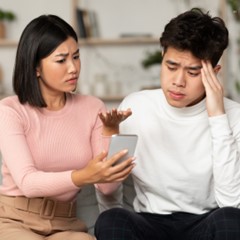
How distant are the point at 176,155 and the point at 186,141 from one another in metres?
0.06

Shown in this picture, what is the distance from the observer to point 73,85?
1.74 meters

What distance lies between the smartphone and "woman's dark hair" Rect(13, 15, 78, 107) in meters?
0.43

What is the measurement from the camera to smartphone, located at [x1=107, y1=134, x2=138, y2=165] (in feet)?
4.60

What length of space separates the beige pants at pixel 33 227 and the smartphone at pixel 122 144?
333 millimetres

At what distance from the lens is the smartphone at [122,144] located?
1.40 m

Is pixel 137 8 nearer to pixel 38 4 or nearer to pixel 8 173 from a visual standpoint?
pixel 38 4

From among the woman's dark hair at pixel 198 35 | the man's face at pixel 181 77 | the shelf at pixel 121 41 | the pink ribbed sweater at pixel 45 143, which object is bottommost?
the shelf at pixel 121 41

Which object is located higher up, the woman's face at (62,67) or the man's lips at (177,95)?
the woman's face at (62,67)

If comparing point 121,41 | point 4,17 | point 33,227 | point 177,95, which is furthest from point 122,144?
point 4,17

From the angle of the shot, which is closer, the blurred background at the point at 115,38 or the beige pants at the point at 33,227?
the beige pants at the point at 33,227

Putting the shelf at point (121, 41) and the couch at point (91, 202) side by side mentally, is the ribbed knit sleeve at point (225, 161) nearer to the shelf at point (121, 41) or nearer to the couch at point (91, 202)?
the couch at point (91, 202)

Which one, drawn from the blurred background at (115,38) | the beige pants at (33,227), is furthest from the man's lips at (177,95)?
the blurred background at (115,38)

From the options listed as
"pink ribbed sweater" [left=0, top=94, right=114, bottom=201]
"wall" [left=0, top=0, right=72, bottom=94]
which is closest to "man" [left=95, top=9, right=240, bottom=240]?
"pink ribbed sweater" [left=0, top=94, right=114, bottom=201]

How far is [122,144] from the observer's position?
142 centimetres
